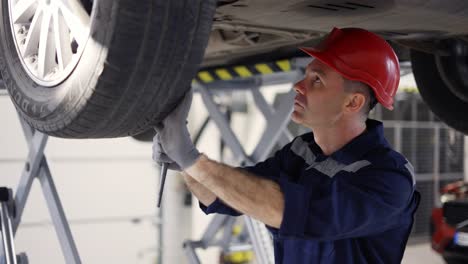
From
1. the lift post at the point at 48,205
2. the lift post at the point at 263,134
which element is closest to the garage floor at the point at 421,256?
the lift post at the point at 263,134

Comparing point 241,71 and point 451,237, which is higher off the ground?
point 241,71

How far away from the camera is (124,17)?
1.25m

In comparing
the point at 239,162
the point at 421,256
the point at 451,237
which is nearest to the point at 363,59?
the point at 239,162

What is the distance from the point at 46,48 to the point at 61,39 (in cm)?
6

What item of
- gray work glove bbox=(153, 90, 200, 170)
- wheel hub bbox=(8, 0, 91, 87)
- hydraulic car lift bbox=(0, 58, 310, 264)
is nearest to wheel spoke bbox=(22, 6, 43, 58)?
wheel hub bbox=(8, 0, 91, 87)

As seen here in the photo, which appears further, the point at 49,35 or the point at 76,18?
the point at 49,35

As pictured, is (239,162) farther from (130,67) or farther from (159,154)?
(130,67)

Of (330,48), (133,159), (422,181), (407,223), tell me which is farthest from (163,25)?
(422,181)

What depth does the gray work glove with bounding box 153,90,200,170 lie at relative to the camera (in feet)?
4.31

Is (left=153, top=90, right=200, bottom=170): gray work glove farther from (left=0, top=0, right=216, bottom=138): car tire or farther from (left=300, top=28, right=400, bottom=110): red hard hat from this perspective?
(left=300, top=28, right=400, bottom=110): red hard hat

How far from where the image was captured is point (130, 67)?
1.28 meters

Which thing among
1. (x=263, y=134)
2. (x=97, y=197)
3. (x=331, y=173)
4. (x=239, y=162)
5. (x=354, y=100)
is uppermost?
(x=354, y=100)

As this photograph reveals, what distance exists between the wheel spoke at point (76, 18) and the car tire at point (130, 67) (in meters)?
0.06

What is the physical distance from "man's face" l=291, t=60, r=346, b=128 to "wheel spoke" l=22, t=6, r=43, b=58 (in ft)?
2.23
